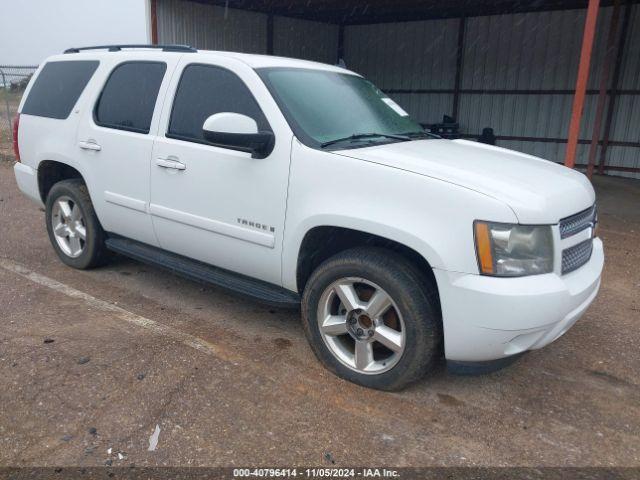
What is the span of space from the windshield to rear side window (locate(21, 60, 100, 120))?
6.82 feet

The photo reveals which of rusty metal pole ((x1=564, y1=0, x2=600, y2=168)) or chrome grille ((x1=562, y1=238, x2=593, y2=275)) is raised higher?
rusty metal pole ((x1=564, y1=0, x2=600, y2=168))

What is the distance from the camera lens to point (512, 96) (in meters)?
14.6

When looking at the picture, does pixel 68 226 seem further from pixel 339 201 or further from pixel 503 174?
pixel 503 174

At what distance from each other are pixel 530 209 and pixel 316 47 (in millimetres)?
15697

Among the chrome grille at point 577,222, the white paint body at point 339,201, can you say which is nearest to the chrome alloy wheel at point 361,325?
the white paint body at point 339,201

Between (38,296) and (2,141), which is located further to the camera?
(2,141)

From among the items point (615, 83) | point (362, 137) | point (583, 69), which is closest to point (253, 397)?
point (362, 137)

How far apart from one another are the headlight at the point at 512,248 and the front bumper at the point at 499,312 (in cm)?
5

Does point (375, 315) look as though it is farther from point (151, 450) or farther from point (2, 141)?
point (2, 141)

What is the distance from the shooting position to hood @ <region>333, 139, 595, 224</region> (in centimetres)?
283

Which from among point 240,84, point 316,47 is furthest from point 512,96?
point 240,84

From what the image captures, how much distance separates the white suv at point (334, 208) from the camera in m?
2.82

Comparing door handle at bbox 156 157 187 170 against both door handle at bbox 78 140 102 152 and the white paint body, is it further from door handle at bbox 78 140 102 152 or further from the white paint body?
door handle at bbox 78 140 102 152

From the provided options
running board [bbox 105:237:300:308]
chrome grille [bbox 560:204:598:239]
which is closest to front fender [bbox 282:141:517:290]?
running board [bbox 105:237:300:308]
